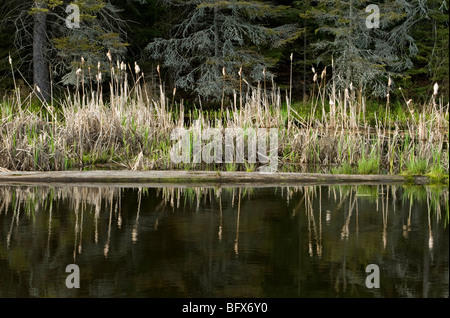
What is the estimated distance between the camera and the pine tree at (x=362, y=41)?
23.8m

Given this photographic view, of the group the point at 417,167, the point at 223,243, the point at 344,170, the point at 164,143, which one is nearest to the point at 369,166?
the point at 344,170

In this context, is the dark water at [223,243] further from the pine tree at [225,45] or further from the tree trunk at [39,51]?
the pine tree at [225,45]

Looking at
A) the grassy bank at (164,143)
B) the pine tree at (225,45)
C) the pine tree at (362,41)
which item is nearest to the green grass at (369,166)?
the grassy bank at (164,143)

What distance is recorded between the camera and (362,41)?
26.4 m

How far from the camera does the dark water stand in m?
5.39

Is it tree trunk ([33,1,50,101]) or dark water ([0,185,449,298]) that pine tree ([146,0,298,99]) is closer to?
tree trunk ([33,1,50,101])

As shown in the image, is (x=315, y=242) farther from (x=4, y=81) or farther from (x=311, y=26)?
(x=311, y=26)

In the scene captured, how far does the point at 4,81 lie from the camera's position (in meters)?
24.7

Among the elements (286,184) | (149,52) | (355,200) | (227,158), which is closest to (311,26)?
(149,52)

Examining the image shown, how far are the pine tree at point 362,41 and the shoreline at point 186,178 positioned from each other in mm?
10899

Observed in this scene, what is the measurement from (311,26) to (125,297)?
23.5 metres

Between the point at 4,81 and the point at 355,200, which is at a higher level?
the point at 4,81

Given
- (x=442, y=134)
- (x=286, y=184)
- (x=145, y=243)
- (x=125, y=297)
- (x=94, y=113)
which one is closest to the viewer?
(x=125, y=297)

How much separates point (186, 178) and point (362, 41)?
15890 millimetres
